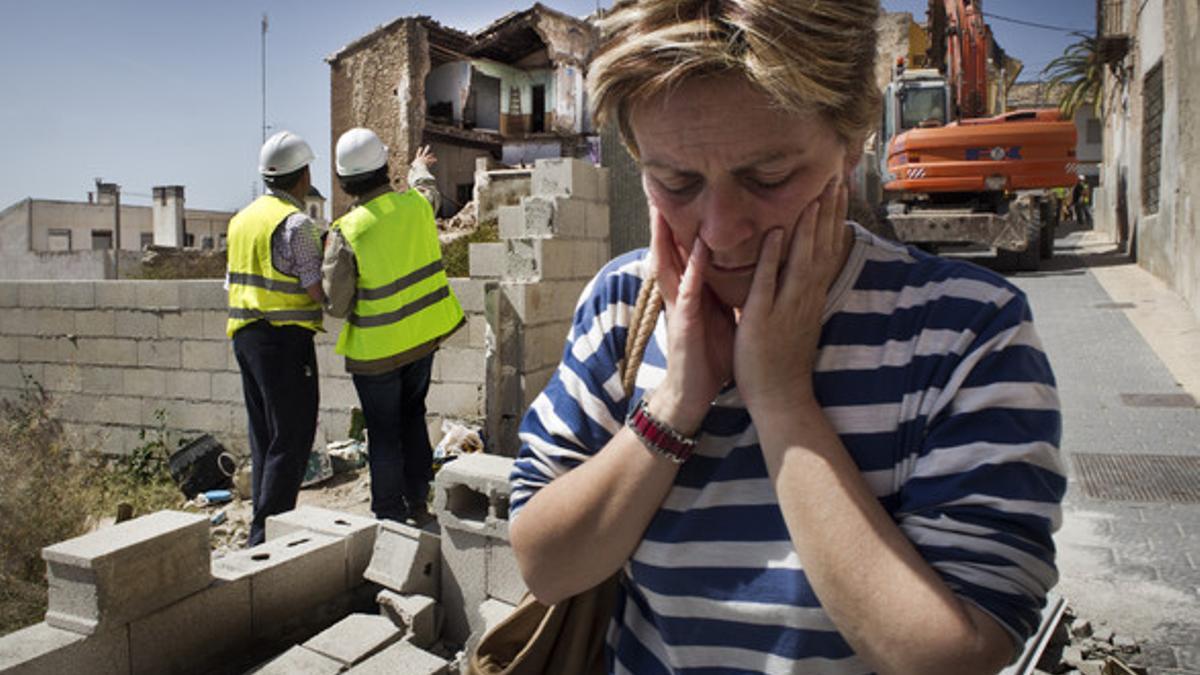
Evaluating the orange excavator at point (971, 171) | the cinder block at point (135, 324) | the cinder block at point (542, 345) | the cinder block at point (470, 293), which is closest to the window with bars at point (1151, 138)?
the orange excavator at point (971, 171)

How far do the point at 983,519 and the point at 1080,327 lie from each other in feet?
30.8

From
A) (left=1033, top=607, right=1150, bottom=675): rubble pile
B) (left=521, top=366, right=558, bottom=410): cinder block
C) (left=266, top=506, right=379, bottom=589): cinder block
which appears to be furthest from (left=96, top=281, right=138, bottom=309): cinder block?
(left=1033, top=607, right=1150, bottom=675): rubble pile

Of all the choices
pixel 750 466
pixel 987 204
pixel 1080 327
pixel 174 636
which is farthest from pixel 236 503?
pixel 987 204

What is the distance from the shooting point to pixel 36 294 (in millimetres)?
10094

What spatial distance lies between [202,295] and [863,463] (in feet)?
29.3

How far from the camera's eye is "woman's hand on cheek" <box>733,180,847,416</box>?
114cm

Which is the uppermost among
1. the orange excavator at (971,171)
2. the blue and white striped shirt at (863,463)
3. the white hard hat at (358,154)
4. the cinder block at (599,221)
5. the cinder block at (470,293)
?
the orange excavator at (971,171)

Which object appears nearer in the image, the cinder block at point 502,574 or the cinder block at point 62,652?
the cinder block at point 62,652

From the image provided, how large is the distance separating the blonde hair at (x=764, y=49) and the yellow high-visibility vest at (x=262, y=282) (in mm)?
4560

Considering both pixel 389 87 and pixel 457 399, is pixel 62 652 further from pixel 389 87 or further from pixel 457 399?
pixel 389 87

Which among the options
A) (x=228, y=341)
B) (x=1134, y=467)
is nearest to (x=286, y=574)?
(x=1134, y=467)

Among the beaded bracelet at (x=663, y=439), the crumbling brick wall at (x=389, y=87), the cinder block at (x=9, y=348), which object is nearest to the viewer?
the beaded bracelet at (x=663, y=439)

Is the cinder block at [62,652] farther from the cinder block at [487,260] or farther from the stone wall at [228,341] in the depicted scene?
the cinder block at [487,260]

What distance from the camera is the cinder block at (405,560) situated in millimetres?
4352
